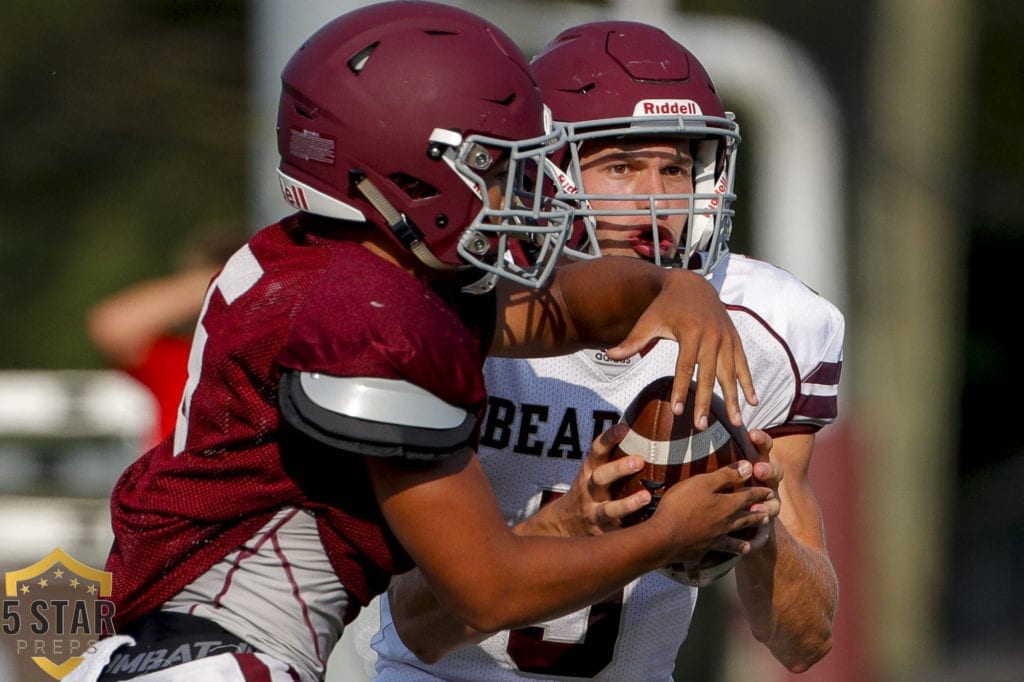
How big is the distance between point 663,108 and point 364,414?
55.3 inches

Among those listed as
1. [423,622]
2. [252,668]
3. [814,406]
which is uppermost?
[814,406]

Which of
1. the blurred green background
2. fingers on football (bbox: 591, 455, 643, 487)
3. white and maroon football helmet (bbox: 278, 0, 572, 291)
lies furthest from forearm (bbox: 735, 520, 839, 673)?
the blurred green background

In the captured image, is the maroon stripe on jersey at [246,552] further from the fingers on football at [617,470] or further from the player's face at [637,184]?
the player's face at [637,184]

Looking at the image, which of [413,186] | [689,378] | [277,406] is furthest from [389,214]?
[689,378]

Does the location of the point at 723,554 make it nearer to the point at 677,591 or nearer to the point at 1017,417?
the point at 677,591

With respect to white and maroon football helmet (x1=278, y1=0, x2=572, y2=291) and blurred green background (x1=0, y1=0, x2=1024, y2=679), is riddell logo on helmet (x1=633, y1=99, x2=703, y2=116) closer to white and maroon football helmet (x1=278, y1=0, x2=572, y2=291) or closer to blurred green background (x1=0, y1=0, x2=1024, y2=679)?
white and maroon football helmet (x1=278, y1=0, x2=572, y2=291)

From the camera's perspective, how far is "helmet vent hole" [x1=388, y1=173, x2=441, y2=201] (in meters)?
2.75

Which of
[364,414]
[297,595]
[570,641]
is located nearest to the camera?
[364,414]

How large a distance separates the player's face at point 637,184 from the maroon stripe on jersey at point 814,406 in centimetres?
42

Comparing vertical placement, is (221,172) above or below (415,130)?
below

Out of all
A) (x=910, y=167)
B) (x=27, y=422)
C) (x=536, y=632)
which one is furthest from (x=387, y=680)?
(x=910, y=167)

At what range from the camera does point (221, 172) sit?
579 inches

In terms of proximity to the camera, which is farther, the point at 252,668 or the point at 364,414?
the point at 252,668

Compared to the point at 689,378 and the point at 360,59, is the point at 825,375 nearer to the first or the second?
the point at 689,378
